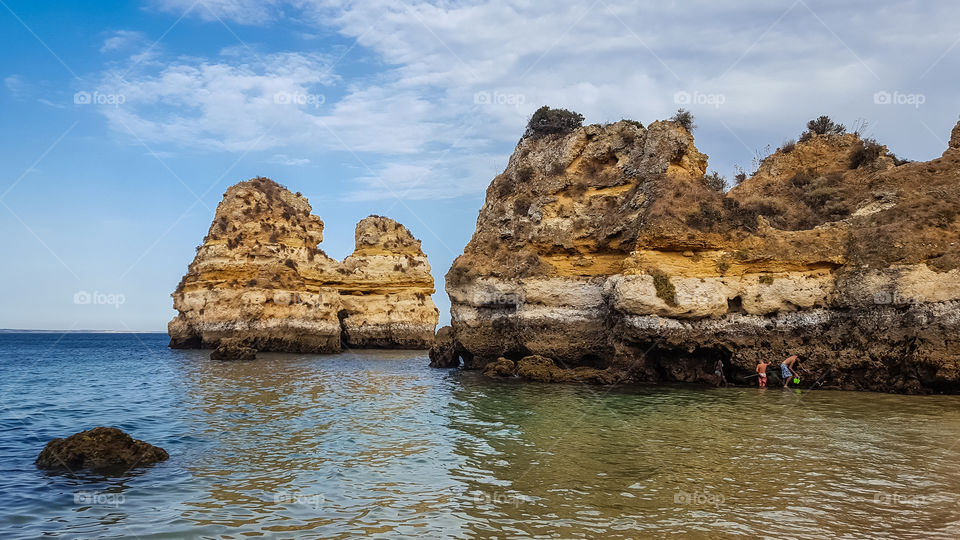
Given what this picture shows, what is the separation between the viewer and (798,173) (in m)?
28.7

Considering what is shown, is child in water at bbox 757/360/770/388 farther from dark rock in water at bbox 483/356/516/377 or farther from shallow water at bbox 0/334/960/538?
dark rock in water at bbox 483/356/516/377

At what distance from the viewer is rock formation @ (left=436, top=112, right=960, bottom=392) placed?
18203 mm

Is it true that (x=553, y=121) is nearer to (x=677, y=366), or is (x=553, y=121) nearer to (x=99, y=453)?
(x=677, y=366)

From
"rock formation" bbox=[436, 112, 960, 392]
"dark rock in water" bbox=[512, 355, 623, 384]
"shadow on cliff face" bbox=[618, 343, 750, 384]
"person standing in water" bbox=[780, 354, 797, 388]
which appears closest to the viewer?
"rock formation" bbox=[436, 112, 960, 392]

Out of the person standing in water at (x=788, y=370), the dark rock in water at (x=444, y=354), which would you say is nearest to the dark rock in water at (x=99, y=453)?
the person standing in water at (x=788, y=370)

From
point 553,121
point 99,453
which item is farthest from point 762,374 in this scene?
point 99,453

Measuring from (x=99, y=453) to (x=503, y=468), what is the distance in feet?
20.8

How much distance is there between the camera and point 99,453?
9609mm

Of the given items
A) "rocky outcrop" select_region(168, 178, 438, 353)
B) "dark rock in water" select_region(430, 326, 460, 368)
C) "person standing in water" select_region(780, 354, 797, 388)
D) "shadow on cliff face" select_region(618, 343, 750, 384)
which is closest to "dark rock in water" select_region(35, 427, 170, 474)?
"shadow on cliff face" select_region(618, 343, 750, 384)

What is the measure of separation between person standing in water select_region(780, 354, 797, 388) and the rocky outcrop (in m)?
32.8

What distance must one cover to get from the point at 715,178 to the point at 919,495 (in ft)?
74.2

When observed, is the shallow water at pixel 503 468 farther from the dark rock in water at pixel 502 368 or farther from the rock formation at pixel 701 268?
the dark rock in water at pixel 502 368

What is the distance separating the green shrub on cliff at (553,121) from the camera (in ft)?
94.9

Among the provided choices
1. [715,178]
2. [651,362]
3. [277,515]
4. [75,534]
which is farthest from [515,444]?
[715,178]
